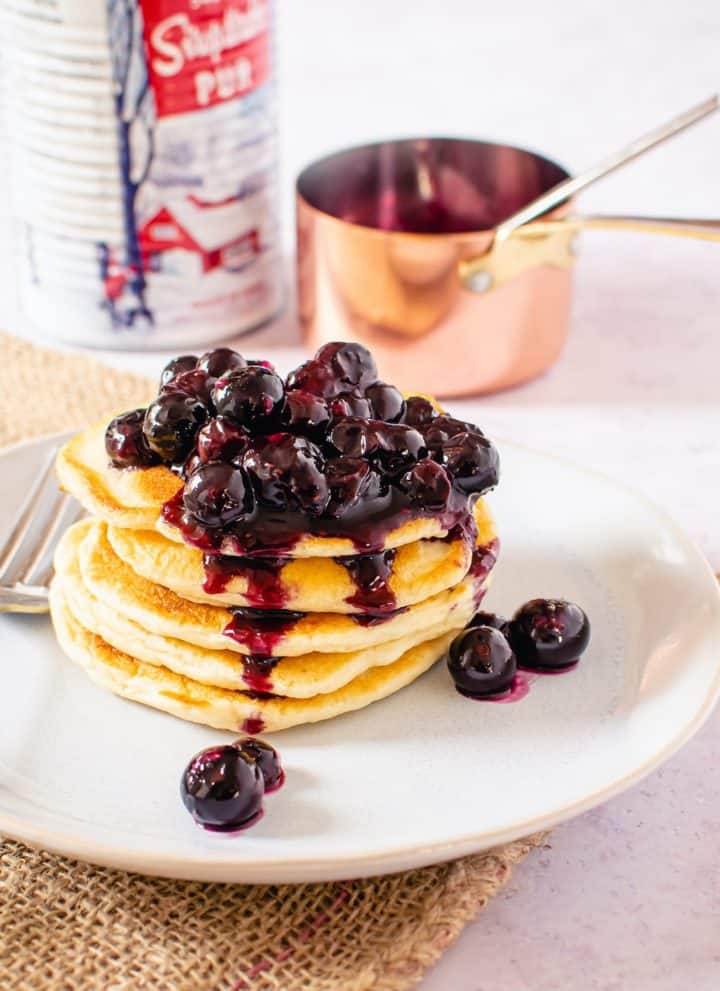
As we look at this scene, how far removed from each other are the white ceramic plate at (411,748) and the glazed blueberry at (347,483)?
242 millimetres

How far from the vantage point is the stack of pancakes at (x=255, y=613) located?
1423 mm

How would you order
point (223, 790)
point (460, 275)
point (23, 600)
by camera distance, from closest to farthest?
point (223, 790)
point (23, 600)
point (460, 275)

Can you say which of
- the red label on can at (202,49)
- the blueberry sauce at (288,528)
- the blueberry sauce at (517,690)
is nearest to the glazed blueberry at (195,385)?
the blueberry sauce at (288,528)

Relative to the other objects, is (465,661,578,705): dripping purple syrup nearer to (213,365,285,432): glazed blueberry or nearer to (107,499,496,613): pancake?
(107,499,496,613): pancake

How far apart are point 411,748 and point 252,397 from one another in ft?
1.24

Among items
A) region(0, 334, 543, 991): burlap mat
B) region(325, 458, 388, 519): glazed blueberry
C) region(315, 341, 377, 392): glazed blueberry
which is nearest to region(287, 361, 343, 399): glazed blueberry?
region(315, 341, 377, 392): glazed blueberry

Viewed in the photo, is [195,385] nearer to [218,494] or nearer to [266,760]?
[218,494]

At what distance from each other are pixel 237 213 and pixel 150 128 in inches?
8.3

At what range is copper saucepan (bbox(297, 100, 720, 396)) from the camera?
6.97 feet

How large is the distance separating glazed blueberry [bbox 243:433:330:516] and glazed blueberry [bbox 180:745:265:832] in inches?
9.2

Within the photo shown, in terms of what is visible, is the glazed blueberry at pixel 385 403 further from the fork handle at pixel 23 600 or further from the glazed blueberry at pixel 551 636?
the fork handle at pixel 23 600

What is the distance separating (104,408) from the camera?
7.20 feet

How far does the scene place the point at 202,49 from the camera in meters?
2.16

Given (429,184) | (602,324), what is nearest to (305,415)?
(429,184)
